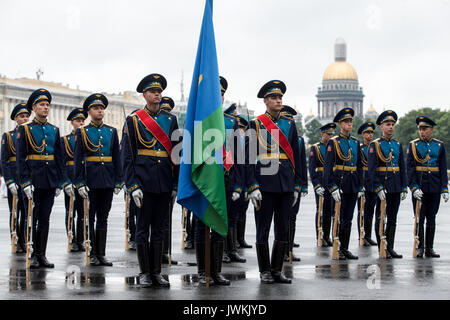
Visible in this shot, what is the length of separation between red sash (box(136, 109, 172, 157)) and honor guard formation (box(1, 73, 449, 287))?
0.01 metres

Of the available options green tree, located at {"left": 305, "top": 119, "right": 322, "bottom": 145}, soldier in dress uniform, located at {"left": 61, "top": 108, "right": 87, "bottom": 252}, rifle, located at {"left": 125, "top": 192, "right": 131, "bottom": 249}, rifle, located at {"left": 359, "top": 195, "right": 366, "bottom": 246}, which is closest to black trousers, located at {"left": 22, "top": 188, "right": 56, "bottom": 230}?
soldier in dress uniform, located at {"left": 61, "top": 108, "right": 87, "bottom": 252}

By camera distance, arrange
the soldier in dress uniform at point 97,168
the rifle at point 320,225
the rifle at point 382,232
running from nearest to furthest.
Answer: the soldier in dress uniform at point 97,168, the rifle at point 382,232, the rifle at point 320,225

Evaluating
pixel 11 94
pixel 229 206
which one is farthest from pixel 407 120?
pixel 229 206

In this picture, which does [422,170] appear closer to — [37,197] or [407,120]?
[37,197]

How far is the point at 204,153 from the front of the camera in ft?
32.1

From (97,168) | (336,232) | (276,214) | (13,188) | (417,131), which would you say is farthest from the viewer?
(417,131)

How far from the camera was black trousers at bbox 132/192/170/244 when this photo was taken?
9883 millimetres

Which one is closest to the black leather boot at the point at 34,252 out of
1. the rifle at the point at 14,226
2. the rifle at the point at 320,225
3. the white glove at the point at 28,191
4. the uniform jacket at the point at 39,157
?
the white glove at the point at 28,191

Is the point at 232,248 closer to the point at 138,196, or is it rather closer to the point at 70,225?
the point at 70,225

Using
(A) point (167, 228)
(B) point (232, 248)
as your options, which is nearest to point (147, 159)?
(A) point (167, 228)

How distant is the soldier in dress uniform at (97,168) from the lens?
11.9m

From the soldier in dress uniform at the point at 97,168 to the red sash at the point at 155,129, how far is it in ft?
6.56

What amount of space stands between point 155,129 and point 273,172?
1.35 metres

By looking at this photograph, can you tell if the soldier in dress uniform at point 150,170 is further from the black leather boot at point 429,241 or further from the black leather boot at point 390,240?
the black leather boot at point 429,241
